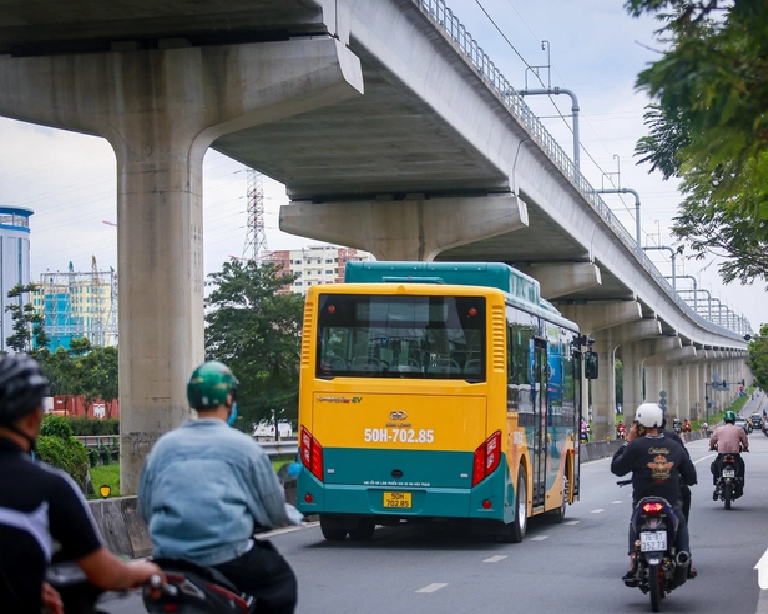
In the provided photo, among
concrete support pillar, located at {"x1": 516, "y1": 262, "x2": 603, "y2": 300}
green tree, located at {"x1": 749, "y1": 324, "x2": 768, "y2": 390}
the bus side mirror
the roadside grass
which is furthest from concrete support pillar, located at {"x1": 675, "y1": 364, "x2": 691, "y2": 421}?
the bus side mirror

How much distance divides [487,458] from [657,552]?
570cm

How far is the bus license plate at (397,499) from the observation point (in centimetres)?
1720

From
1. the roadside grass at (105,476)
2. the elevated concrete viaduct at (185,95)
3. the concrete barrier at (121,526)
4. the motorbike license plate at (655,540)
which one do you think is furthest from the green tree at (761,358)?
the motorbike license plate at (655,540)

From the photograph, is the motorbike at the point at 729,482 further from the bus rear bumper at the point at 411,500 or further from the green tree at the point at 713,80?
the green tree at the point at 713,80

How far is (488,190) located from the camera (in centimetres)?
4138

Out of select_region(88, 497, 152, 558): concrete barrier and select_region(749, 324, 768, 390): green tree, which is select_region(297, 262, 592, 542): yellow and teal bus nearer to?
select_region(88, 497, 152, 558): concrete barrier

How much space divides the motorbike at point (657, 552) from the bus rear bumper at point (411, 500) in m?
5.29

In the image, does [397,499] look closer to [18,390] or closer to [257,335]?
[18,390]

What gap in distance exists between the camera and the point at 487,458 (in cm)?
1700

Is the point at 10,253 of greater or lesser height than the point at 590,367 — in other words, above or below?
above

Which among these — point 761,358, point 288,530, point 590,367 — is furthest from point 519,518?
point 761,358

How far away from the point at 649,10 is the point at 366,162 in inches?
1172

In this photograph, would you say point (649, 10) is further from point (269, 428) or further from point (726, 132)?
point (269, 428)

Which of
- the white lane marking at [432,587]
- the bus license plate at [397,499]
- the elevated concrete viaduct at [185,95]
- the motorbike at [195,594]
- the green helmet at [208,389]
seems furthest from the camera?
the elevated concrete viaduct at [185,95]
